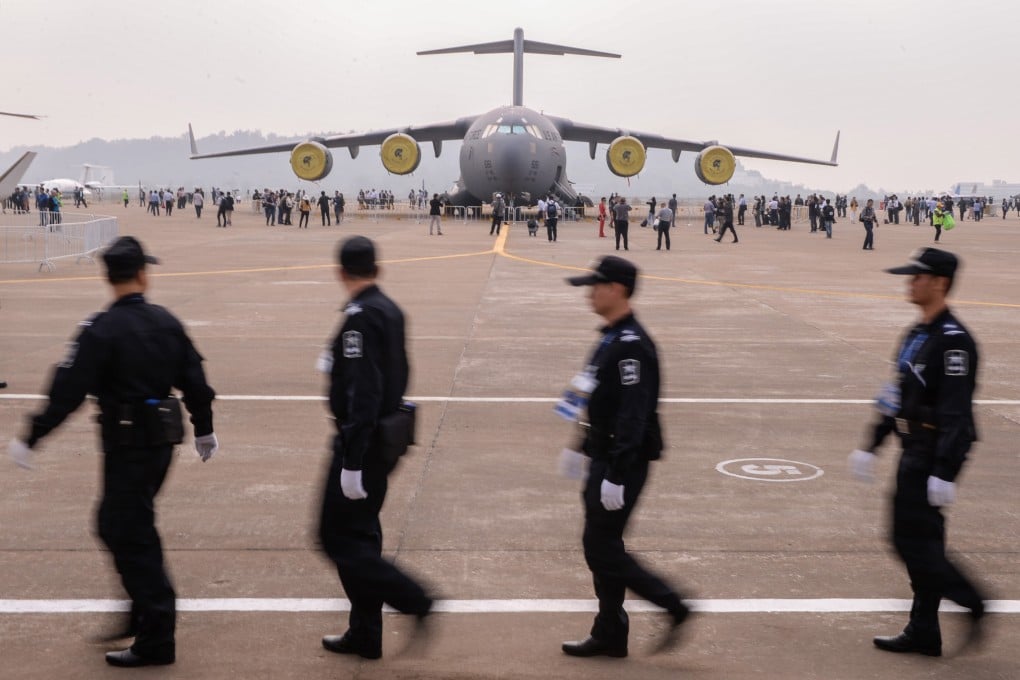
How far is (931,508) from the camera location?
4.78 meters

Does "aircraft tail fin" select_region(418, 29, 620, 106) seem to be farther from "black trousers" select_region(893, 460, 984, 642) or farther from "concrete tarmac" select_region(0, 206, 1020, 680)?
"black trousers" select_region(893, 460, 984, 642)

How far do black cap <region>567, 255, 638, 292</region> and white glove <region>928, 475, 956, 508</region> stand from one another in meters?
1.57

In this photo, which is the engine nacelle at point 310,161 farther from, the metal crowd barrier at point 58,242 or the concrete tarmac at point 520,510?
the concrete tarmac at point 520,510

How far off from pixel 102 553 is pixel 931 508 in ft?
14.7

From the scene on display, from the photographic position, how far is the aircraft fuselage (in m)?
42.4

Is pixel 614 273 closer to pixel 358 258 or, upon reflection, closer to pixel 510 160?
pixel 358 258

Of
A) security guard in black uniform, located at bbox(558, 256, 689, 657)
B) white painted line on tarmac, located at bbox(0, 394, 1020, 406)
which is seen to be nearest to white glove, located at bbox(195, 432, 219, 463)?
security guard in black uniform, located at bbox(558, 256, 689, 657)

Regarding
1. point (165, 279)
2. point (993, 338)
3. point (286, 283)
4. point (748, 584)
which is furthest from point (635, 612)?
point (165, 279)

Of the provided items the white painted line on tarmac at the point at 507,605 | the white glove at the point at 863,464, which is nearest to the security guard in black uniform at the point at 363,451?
the white painted line on tarmac at the point at 507,605

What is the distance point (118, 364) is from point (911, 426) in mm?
3582

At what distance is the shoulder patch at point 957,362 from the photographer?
4.70 meters

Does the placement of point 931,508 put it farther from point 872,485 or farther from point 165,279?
point 165,279

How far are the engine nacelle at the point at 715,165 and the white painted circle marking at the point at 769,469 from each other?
40359mm

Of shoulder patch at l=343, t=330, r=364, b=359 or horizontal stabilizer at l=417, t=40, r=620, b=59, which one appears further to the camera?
horizontal stabilizer at l=417, t=40, r=620, b=59
